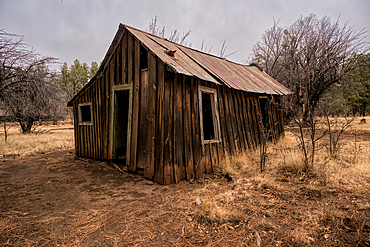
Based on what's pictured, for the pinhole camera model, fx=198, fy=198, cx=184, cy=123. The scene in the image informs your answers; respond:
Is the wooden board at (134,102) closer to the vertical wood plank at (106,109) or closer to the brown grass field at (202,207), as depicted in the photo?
the brown grass field at (202,207)

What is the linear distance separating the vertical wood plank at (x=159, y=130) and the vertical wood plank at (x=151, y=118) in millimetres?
107

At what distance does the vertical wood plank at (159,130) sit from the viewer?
4613mm

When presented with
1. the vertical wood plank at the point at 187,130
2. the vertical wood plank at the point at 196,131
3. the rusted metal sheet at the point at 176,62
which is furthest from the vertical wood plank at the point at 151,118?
the vertical wood plank at the point at 196,131

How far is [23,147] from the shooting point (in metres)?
9.40

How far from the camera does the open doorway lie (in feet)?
18.2

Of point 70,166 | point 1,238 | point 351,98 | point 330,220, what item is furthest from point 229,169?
point 351,98

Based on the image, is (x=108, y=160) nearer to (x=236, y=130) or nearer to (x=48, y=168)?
(x=48, y=168)

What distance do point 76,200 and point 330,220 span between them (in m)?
4.44

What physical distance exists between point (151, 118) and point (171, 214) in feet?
7.62

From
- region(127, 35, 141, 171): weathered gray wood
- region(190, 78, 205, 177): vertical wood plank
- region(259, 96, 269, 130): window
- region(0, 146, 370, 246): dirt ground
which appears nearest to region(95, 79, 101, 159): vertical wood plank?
region(0, 146, 370, 246): dirt ground

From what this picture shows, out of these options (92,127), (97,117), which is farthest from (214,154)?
(92,127)

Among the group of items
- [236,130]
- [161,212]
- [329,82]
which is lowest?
[161,212]

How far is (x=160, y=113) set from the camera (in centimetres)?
470

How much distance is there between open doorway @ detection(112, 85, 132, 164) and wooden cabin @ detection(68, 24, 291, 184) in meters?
0.03
